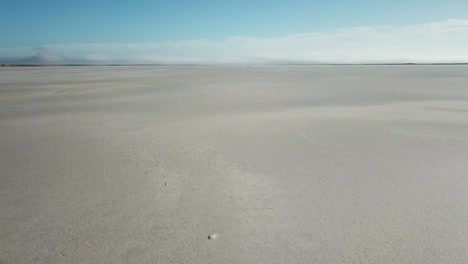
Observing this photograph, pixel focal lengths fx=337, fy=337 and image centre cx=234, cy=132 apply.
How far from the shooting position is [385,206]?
409 centimetres

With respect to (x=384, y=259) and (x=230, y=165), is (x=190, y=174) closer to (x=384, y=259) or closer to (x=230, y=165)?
(x=230, y=165)

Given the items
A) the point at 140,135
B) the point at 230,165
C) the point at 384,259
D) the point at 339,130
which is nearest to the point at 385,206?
the point at 384,259

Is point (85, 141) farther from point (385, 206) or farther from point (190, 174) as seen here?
point (385, 206)

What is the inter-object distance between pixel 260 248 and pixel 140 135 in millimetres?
5440

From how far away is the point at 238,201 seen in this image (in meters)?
4.34

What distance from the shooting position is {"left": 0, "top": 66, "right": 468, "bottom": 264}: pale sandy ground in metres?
3.26

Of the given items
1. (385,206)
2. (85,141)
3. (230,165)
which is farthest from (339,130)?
(85,141)

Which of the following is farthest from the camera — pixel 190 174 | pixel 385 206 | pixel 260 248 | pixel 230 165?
pixel 230 165

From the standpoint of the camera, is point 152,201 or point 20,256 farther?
point 152,201

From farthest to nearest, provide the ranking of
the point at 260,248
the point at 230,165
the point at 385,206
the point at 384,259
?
1. the point at 230,165
2. the point at 385,206
3. the point at 260,248
4. the point at 384,259

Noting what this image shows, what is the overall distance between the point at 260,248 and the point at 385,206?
1.80 meters

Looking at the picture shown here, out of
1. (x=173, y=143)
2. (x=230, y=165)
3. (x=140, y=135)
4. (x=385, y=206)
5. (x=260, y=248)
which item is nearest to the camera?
(x=260, y=248)

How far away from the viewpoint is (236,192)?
4.64m

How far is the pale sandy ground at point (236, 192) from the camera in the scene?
3.26 meters
